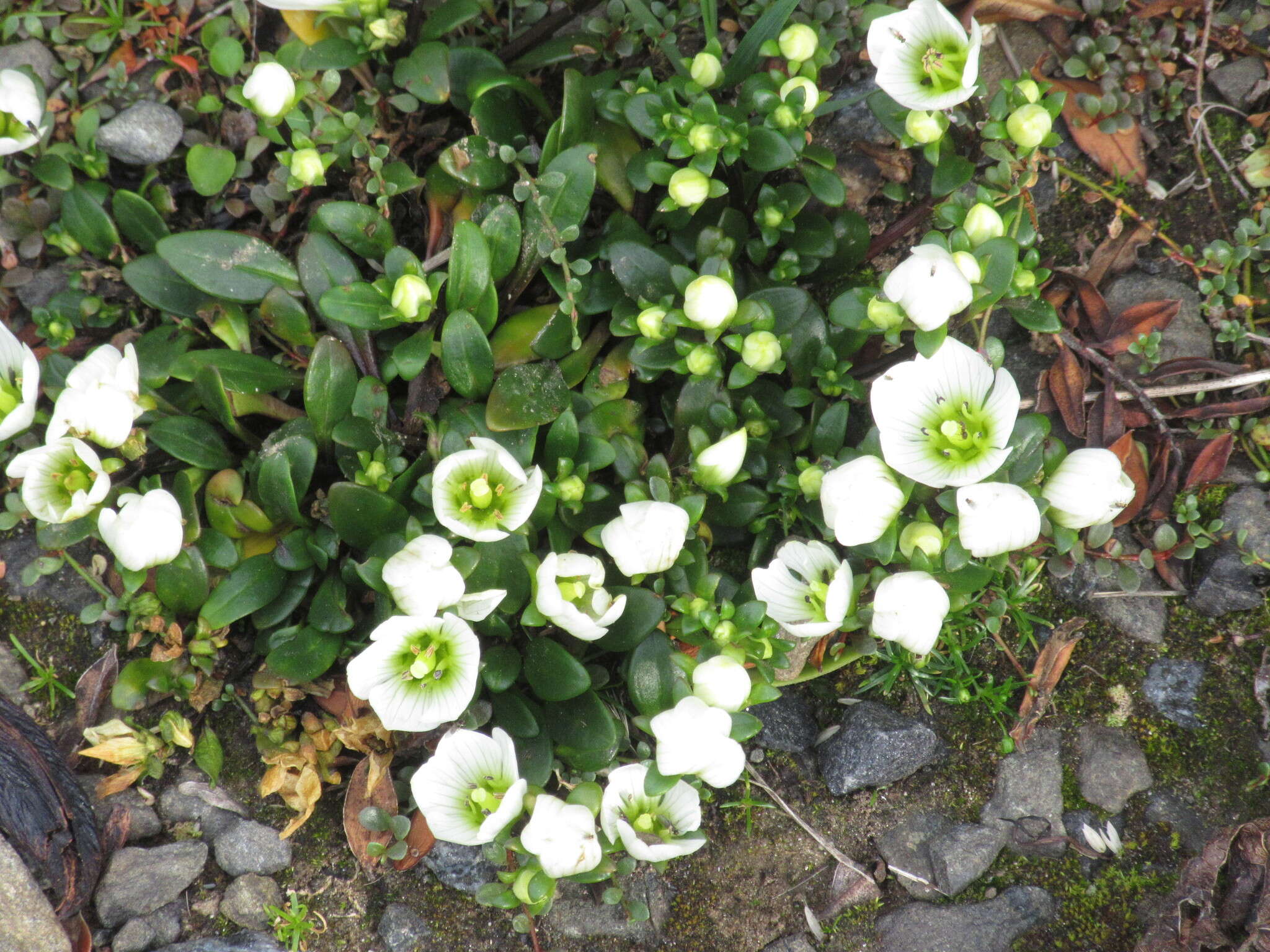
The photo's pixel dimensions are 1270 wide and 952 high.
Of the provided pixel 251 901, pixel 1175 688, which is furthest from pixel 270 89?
pixel 1175 688

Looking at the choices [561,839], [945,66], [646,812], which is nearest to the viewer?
[561,839]

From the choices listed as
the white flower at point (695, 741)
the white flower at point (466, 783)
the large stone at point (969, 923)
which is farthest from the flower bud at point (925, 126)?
the large stone at point (969, 923)

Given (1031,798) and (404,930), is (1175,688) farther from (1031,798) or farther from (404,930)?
(404,930)

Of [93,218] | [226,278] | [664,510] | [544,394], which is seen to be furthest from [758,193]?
[93,218]

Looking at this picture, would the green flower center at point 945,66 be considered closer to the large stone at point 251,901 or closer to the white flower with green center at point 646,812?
the white flower with green center at point 646,812

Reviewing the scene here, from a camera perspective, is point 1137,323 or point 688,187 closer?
point 688,187

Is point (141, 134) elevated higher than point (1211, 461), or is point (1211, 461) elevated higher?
point (141, 134)
